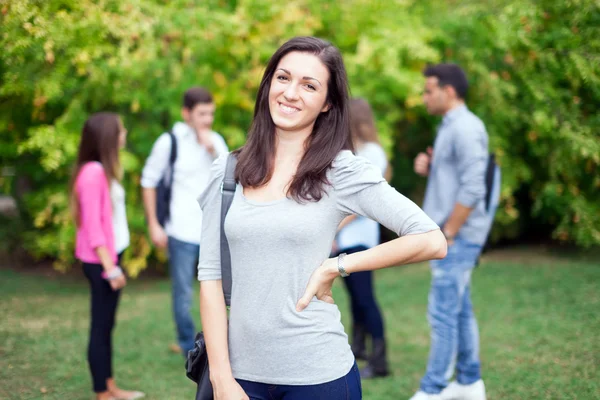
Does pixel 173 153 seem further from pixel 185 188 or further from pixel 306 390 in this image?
pixel 306 390

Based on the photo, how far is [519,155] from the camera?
10.3m

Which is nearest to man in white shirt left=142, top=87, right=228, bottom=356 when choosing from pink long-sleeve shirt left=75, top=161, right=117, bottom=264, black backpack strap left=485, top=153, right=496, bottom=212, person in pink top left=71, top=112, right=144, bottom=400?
person in pink top left=71, top=112, right=144, bottom=400

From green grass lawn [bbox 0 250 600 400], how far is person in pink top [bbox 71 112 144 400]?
0.53 meters

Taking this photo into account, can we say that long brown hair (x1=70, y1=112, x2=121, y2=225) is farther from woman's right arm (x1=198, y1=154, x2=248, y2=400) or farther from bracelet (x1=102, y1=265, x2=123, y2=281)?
woman's right arm (x1=198, y1=154, x2=248, y2=400)

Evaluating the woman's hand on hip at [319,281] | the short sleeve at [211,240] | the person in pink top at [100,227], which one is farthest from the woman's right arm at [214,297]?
the person in pink top at [100,227]

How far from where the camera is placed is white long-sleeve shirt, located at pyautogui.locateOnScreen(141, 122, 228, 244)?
219 inches

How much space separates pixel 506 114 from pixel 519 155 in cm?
136

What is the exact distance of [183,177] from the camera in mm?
5613

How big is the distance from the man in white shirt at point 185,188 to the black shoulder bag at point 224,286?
3.17 meters

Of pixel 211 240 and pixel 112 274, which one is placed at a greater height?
pixel 211 240

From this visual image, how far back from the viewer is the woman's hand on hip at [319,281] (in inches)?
86.9

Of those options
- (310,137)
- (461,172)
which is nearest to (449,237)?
(461,172)

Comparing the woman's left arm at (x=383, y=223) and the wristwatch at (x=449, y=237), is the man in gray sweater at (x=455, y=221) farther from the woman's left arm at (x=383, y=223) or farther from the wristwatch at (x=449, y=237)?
the woman's left arm at (x=383, y=223)

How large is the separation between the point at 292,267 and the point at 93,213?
2674mm
